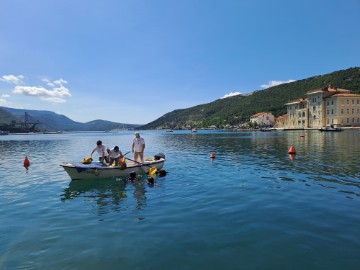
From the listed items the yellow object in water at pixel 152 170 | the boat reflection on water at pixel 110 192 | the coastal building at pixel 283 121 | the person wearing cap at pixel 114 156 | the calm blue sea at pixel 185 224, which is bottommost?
the boat reflection on water at pixel 110 192

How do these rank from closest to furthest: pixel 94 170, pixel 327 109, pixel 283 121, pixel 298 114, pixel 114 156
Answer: pixel 94 170
pixel 114 156
pixel 327 109
pixel 298 114
pixel 283 121

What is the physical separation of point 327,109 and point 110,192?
12542cm

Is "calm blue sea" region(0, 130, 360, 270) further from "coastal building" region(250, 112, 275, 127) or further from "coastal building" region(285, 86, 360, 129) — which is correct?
"coastal building" region(250, 112, 275, 127)

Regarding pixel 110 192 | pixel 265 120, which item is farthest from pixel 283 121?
pixel 110 192

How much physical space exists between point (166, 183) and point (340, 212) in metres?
10.3

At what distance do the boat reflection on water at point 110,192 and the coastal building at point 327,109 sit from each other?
11670 cm

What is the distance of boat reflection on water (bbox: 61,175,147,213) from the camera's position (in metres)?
13.0

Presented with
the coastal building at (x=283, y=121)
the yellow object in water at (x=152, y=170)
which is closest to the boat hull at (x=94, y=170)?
the yellow object in water at (x=152, y=170)

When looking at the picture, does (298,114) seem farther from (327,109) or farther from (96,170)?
(96,170)

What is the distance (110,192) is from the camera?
1566 centimetres

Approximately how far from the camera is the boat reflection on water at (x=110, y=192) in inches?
512

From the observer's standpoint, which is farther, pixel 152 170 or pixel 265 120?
pixel 265 120

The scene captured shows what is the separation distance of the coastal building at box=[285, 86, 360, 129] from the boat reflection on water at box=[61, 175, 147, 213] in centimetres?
11670

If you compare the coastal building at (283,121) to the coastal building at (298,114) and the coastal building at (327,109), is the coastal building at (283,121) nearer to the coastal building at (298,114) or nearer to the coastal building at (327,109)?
the coastal building at (298,114)
